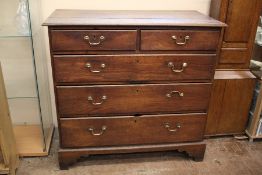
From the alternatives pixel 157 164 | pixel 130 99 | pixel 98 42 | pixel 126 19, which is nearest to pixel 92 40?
pixel 98 42

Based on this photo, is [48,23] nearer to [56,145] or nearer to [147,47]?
[147,47]

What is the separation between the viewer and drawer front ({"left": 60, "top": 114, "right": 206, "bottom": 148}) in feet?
5.12

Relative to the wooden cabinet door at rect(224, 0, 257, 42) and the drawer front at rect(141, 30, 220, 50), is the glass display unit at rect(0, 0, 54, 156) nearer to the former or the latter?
the drawer front at rect(141, 30, 220, 50)

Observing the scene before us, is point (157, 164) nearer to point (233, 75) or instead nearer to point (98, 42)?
point (233, 75)

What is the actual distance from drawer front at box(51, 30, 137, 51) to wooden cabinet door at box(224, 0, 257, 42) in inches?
28.1

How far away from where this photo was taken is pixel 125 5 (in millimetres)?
1785

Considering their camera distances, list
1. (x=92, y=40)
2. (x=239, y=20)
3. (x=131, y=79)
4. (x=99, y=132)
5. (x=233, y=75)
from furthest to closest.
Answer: (x=233, y=75)
(x=239, y=20)
(x=99, y=132)
(x=131, y=79)
(x=92, y=40)

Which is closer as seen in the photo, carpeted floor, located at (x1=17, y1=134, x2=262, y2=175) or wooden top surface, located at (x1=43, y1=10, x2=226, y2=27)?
wooden top surface, located at (x1=43, y1=10, x2=226, y2=27)

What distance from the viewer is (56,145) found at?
1899 mm

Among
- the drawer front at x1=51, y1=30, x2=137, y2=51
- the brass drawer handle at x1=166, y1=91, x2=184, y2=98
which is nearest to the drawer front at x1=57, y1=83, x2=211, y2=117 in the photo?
the brass drawer handle at x1=166, y1=91, x2=184, y2=98

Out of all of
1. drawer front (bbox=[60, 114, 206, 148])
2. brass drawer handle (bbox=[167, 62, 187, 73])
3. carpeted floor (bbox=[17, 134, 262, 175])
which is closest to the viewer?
brass drawer handle (bbox=[167, 62, 187, 73])

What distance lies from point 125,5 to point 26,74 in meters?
0.85

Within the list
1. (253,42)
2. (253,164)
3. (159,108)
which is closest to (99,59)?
(159,108)

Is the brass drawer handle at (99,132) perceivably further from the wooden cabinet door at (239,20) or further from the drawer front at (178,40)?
the wooden cabinet door at (239,20)
